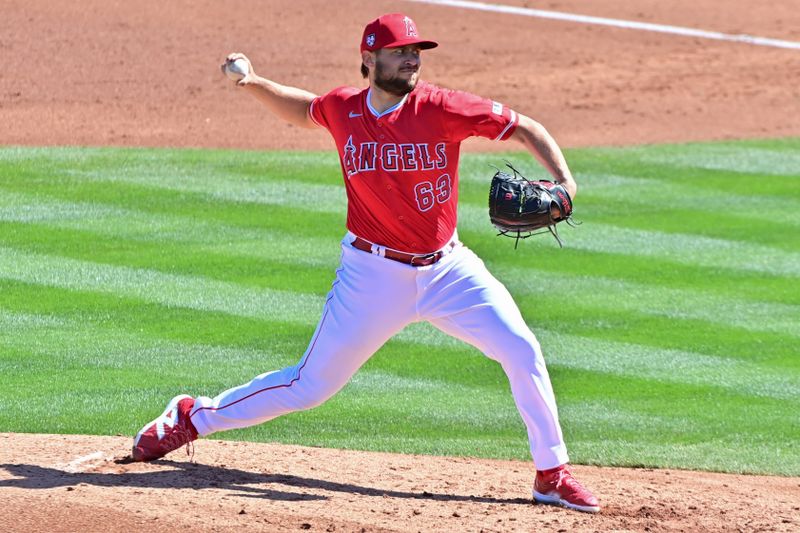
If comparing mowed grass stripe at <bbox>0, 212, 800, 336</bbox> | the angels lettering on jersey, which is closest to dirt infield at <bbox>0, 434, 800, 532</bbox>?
the angels lettering on jersey

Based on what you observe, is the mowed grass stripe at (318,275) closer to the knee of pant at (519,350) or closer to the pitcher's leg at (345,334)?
the pitcher's leg at (345,334)

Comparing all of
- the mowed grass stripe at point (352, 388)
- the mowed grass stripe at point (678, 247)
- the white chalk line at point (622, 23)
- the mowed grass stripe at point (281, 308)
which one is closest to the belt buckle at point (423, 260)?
the mowed grass stripe at point (352, 388)

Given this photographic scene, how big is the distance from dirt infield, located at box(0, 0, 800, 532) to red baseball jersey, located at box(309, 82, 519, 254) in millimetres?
1075

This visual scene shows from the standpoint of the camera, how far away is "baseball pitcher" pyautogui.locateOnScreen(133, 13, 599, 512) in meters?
5.20

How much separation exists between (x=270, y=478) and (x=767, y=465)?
7.61ft

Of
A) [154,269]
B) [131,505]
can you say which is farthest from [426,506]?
[154,269]

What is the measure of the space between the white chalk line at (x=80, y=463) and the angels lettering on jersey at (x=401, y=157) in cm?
168

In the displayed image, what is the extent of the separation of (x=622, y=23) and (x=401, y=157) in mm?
12759

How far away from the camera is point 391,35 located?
5.20m

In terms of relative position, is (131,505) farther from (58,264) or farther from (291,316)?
(58,264)

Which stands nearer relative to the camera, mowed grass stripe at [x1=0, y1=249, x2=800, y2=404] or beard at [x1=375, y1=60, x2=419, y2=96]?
beard at [x1=375, y1=60, x2=419, y2=96]

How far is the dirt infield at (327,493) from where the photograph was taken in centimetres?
497

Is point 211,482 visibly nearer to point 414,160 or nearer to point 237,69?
point 414,160

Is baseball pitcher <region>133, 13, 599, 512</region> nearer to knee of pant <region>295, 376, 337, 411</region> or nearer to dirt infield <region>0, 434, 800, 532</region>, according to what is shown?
knee of pant <region>295, 376, 337, 411</region>
